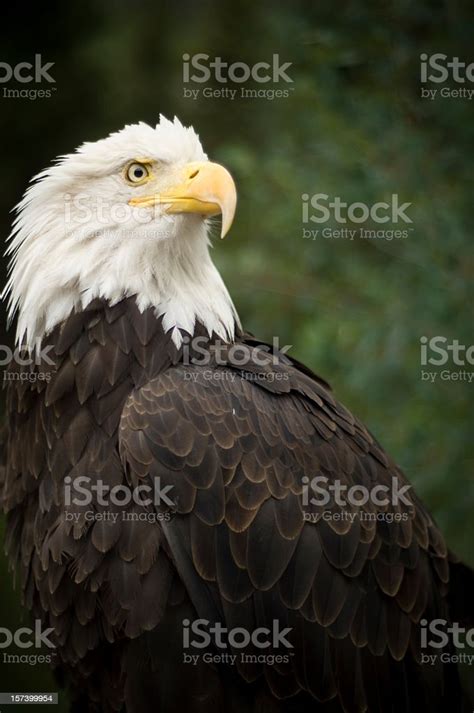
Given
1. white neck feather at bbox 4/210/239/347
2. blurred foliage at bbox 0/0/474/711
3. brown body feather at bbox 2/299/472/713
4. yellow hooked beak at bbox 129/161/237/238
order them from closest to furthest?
brown body feather at bbox 2/299/472/713 → yellow hooked beak at bbox 129/161/237/238 → white neck feather at bbox 4/210/239/347 → blurred foliage at bbox 0/0/474/711

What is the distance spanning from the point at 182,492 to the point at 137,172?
4.68 ft

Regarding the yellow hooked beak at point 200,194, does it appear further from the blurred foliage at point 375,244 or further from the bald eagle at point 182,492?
the blurred foliage at point 375,244

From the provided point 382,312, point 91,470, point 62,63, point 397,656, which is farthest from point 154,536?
point 62,63

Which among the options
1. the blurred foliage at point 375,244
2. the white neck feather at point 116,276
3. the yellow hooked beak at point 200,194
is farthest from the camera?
the blurred foliage at point 375,244

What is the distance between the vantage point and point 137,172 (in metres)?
4.44

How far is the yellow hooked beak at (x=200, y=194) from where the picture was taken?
4207mm

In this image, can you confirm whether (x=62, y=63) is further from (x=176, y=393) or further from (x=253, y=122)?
(x=176, y=393)

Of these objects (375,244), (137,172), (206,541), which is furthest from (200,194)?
(375,244)

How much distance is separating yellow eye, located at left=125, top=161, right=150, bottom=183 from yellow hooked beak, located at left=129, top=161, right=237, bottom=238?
101 millimetres

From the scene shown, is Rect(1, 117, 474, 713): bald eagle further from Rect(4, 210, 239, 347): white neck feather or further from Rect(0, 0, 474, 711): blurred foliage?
Rect(0, 0, 474, 711): blurred foliage

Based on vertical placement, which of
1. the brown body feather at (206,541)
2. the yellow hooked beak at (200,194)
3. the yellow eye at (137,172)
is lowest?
the brown body feather at (206,541)

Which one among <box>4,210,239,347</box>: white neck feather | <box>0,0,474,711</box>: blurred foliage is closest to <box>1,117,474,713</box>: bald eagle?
<box>4,210,239,347</box>: white neck feather

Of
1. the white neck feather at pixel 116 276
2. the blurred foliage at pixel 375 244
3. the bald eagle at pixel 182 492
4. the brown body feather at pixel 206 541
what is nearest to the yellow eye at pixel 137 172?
the bald eagle at pixel 182 492

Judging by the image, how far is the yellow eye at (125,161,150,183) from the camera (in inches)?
174
